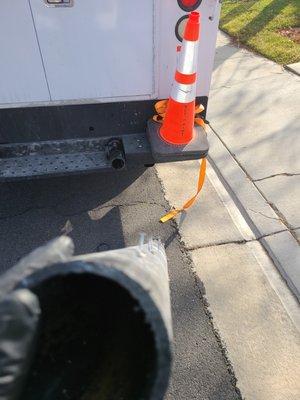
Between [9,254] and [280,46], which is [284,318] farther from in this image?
[280,46]

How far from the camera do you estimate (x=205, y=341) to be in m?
2.74

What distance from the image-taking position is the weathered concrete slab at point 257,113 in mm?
4453

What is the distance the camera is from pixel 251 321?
2850 mm

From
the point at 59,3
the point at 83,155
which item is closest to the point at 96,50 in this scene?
the point at 59,3

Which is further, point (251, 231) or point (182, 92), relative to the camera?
point (251, 231)

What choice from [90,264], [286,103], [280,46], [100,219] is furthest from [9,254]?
[280,46]

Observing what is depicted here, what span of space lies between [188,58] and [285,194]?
68.0 inches

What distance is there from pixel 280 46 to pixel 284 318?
19.1 ft

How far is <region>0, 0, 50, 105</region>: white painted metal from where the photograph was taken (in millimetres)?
2736

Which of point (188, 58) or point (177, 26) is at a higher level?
point (177, 26)

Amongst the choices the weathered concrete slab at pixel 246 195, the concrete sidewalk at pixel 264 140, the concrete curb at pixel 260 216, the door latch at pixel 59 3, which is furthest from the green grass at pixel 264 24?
the door latch at pixel 59 3

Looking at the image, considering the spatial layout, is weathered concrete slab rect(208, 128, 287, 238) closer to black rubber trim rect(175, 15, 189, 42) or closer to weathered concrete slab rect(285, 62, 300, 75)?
black rubber trim rect(175, 15, 189, 42)

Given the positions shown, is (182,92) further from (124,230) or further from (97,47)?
(124,230)

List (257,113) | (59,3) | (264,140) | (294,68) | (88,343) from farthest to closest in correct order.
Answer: (294,68)
(257,113)
(264,140)
(59,3)
(88,343)
